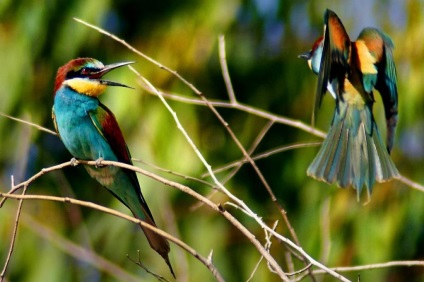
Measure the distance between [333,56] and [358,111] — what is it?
40 centimetres

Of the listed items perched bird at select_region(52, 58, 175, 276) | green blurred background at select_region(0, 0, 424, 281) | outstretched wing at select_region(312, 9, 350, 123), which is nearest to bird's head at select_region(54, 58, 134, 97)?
perched bird at select_region(52, 58, 175, 276)

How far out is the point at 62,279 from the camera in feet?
15.3

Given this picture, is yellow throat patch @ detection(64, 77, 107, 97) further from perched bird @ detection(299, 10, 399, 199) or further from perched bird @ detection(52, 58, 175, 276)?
perched bird @ detection(299, 10, 399, 199)

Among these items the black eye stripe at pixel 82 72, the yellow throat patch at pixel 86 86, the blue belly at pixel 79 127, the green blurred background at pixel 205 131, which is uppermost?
the black eye stripe at pixel 82 72

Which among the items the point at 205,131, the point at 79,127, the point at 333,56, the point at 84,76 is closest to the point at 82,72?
the point at 84,76

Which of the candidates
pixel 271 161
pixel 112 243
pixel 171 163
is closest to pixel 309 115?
pixel 271 161

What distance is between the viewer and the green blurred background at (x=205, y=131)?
4250 mm

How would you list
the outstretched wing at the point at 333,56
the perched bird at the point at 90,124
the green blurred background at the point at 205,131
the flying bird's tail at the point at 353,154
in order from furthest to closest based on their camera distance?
the green blurred background at the point at 205,131
the flying bird's tail at the point at 353,154
the perched bird at the point at 90,124
the outstretched wing at the point at 333,56

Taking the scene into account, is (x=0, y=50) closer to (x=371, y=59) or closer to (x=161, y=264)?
(x=161, y=264)

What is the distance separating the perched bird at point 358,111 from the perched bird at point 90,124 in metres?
0.52

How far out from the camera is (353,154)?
2.95 m

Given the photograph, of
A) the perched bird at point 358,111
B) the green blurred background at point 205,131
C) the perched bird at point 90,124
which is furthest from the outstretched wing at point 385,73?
the green blurred background at point 205,131

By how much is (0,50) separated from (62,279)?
3.45 ft

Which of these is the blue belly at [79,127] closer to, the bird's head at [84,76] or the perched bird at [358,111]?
the bird's head at [84,76]
